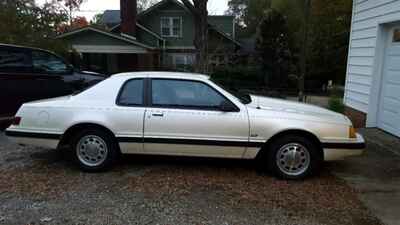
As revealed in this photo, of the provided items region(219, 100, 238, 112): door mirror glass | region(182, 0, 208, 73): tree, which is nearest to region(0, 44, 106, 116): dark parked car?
region(219, 100, 238, 112): door mirror glass

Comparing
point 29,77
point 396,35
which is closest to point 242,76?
point 396,35

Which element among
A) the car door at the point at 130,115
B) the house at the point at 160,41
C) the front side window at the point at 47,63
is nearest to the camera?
the car door at the point at 130,115

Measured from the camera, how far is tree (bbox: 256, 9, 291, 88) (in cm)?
1884

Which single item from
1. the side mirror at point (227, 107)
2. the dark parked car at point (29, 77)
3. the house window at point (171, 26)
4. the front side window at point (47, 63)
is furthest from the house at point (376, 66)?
the house window at point (171, 26)

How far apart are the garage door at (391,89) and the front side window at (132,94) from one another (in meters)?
4.92

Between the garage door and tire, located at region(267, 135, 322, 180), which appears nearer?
tire, located at region(267, 135, 322, 180)

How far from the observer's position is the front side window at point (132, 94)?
4.71 m

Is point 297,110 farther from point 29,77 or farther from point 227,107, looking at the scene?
point 29,77

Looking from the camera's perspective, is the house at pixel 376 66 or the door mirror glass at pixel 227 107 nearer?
the door mirror glass at pixel 227 107

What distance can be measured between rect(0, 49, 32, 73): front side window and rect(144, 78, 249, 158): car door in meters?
4.12

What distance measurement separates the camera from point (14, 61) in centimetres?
722

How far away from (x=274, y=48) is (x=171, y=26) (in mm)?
9261

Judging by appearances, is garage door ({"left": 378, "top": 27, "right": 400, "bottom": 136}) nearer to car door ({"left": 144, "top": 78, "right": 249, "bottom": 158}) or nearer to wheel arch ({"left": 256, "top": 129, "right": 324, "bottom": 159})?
wheel arch ({"left": 256, "top": 129, "right": 324, "bottom": 159})

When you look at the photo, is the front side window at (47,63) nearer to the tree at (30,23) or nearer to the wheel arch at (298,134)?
the tree at (30,23)
